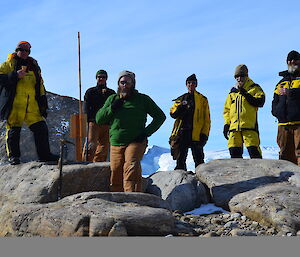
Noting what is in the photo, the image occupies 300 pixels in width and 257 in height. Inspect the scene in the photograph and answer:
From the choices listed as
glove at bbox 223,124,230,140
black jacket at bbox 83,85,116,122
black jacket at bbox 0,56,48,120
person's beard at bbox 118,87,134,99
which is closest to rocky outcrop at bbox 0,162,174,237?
black jacket at bbox 0,56,48,120

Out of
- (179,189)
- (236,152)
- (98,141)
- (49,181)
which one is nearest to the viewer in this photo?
(49,181)

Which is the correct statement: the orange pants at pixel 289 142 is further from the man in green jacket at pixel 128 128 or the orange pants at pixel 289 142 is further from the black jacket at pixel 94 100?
the black jacket at pixel 94 100

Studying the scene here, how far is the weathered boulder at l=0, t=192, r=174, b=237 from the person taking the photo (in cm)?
592

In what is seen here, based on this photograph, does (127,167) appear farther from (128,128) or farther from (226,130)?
(226,130)

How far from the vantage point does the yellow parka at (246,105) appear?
365 inches

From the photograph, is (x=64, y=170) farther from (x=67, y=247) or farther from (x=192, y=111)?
(x=67, y=247)

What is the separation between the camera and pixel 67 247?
4.92 meters

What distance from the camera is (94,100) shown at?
974cm

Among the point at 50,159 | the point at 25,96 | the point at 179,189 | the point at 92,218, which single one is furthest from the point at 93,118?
the point at 92,218

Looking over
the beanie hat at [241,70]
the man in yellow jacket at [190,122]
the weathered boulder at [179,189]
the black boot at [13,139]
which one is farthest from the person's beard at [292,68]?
the black boot at [13,139]

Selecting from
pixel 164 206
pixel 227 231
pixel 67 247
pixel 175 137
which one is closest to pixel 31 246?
pixel 67 247

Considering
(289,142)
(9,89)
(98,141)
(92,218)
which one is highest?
(9,89)

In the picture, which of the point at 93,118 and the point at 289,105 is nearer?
the point at 289,105

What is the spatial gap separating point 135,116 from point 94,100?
223 cm
